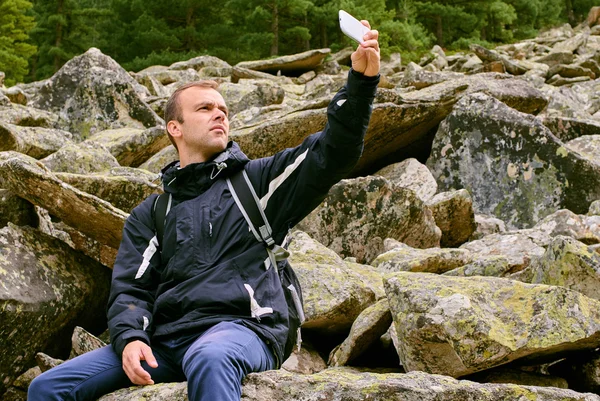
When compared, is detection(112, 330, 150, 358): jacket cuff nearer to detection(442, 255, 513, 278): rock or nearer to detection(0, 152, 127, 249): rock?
detection(0, 152, 127, 249): rock

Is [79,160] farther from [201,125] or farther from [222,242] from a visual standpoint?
[222,242]

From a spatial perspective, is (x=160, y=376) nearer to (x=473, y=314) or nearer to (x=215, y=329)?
(x=215, y=329)

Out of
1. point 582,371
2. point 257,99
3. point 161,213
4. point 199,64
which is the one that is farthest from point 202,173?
point 199,64

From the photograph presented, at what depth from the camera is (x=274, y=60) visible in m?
28.9

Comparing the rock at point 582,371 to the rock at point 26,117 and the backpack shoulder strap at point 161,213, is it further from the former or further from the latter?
the rock at point 26,117

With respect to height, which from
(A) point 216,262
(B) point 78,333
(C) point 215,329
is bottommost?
(B) point 78,333

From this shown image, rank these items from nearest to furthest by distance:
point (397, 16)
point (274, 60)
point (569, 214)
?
point (569, 214)
point (274, 60)
point (397, 16)

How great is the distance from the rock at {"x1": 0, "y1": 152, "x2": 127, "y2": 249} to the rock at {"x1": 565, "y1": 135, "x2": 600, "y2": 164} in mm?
Result: 8261

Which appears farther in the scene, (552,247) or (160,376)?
(552,247)

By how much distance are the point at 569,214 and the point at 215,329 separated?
6369 mm

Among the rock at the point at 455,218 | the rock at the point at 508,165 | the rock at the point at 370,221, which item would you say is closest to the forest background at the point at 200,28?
the rock at the point at 508,165

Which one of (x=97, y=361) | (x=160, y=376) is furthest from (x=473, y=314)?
(x=97, y=361)

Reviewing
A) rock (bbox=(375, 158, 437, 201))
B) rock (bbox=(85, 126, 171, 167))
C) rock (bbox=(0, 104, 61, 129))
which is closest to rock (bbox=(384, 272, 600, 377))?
rock (bbox=(375, 158, 437, 201))

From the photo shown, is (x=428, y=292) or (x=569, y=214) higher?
(x=428, y=292)
